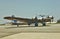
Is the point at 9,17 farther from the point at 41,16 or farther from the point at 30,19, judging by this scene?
the point at 41,16

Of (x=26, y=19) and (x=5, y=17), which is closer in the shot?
(x=5, y=17)

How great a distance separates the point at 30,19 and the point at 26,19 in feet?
4.37

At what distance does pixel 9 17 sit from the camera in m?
61.7

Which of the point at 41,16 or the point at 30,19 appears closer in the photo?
the point at 30,19

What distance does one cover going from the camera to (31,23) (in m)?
72.2

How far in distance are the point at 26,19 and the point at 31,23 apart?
93.7 inches

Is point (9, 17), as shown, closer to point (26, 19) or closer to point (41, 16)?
point (26, 19)

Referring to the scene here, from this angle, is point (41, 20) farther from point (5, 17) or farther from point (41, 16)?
point (5, 17)

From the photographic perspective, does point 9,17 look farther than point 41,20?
No

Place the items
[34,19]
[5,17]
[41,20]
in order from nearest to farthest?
[5,17]
[34,19]
[41,20]

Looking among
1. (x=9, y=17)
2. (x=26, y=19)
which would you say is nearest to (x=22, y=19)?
(x=26, y=19)

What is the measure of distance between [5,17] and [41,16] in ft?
71.7

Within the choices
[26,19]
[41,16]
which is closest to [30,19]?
[26,19]

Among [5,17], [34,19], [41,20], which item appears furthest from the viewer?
[41,20]
